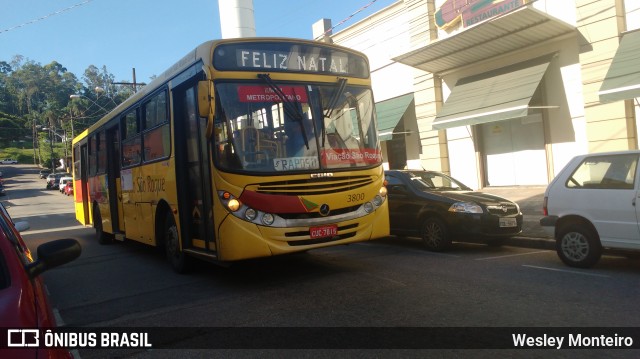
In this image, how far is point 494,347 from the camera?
3.95 meters

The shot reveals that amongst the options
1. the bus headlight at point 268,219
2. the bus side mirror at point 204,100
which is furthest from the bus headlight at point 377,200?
the bus side mirror at point 204,100

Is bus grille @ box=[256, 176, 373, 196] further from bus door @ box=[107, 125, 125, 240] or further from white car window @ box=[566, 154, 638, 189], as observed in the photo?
bus door @ box=[107, 125, 125, 240]

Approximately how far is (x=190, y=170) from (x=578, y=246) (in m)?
5.82

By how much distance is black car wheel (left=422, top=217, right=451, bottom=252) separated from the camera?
27.9ft

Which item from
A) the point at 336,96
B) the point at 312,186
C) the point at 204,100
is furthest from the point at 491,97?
the point at 204,100

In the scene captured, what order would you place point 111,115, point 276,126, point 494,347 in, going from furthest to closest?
1. point 111,115
2. point 276,126
3. point 494,347

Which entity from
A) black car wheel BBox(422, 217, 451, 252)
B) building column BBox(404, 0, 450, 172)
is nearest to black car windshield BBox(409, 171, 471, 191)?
black car wheel BBox(422, 217, 451, 252)

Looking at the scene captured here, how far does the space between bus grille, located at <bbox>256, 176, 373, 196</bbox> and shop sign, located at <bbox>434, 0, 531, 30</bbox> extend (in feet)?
31.4

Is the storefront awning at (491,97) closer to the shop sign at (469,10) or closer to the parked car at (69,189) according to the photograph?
the shop sign at (469,10)

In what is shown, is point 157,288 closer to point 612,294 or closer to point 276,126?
point 276,126

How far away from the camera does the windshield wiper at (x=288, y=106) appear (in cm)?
625

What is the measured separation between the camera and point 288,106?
20.7 ft

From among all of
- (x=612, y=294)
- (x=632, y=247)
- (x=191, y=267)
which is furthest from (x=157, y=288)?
(x=632, y=247)

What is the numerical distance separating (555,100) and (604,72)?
168 centimetres
